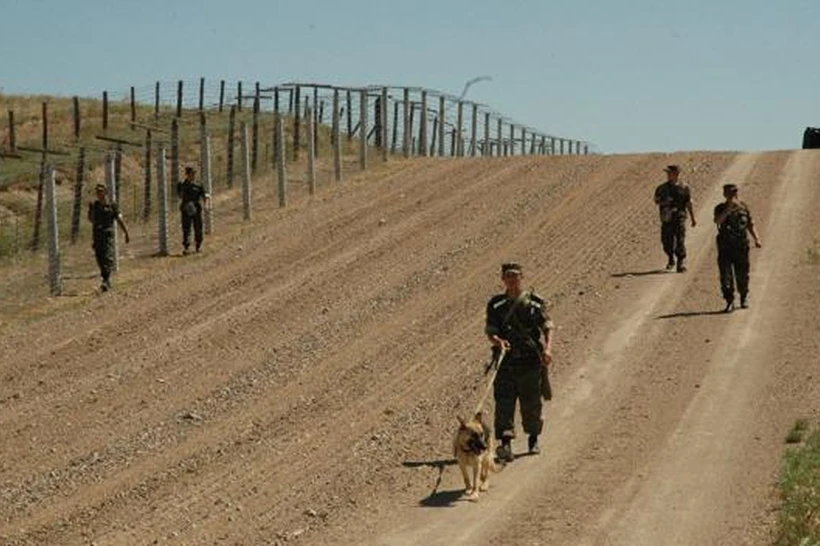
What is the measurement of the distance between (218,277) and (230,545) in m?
12.6

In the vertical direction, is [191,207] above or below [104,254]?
above

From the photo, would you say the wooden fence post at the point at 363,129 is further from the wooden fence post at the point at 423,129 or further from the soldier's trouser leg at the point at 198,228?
the soldier's trouser leg at the point at 198,228

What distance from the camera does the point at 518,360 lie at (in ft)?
44.5

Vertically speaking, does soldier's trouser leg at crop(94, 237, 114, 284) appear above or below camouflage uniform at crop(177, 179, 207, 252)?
below

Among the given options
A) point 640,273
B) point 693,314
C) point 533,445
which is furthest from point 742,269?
point 533,445

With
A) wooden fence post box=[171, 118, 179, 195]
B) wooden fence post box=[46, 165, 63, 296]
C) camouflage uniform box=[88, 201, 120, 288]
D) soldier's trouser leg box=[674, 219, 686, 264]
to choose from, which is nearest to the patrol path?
soldier's trouser leg box=[674, 219, 686, 264]

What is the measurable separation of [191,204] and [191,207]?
0.22 ft

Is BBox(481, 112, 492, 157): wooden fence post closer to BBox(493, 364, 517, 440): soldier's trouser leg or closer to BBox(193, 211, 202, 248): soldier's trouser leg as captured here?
BBox(193, 211, 202, 248): soldier's trouser leg

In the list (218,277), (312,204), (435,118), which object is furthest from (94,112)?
(218,277)

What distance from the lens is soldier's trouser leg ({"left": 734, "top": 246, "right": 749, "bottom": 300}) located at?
19.8 metres

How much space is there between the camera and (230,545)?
37.7ft

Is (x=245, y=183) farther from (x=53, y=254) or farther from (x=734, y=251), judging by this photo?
(x=734, y=251)

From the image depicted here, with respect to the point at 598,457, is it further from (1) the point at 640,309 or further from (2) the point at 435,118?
(2) the point at 435,118

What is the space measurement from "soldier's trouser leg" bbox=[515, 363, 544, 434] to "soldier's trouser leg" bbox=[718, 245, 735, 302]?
263 inches
